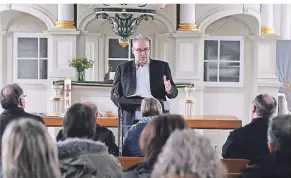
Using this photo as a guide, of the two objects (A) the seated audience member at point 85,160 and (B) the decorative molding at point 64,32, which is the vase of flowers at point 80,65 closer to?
(B) the decorative molding at point 64,32

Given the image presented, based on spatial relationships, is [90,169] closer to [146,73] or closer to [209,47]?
[146,73]

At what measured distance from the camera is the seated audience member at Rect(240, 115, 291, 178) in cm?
297

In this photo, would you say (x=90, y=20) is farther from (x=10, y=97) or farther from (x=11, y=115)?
(x=11, y=115)

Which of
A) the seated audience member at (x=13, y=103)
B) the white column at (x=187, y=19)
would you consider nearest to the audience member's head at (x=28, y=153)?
the seated audience member at (x=13, y=103)

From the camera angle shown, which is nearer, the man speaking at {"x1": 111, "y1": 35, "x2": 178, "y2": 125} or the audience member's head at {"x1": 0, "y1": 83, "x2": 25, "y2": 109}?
the audience member's head at {"x1": 0, "y1": 83, "x2": 25, "y2": 109}

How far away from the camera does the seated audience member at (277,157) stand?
297cm

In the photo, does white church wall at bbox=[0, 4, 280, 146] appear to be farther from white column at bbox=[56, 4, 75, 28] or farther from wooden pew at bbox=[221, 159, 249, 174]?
wooden pew at bbox=[221, 159, 249, 174]

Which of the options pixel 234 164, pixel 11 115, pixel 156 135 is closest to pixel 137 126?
pixel 234 164

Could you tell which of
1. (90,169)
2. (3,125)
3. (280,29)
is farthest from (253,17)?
(90,169)

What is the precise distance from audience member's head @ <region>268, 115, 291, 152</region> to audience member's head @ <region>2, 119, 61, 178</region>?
110 cm

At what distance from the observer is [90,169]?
3.28 m

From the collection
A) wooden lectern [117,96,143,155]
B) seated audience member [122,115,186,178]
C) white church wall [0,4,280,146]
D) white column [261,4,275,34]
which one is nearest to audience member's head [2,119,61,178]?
seated audience member [122,115,186,178]

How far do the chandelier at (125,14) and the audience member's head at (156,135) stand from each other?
685cm

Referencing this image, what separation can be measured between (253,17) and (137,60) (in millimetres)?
6539
